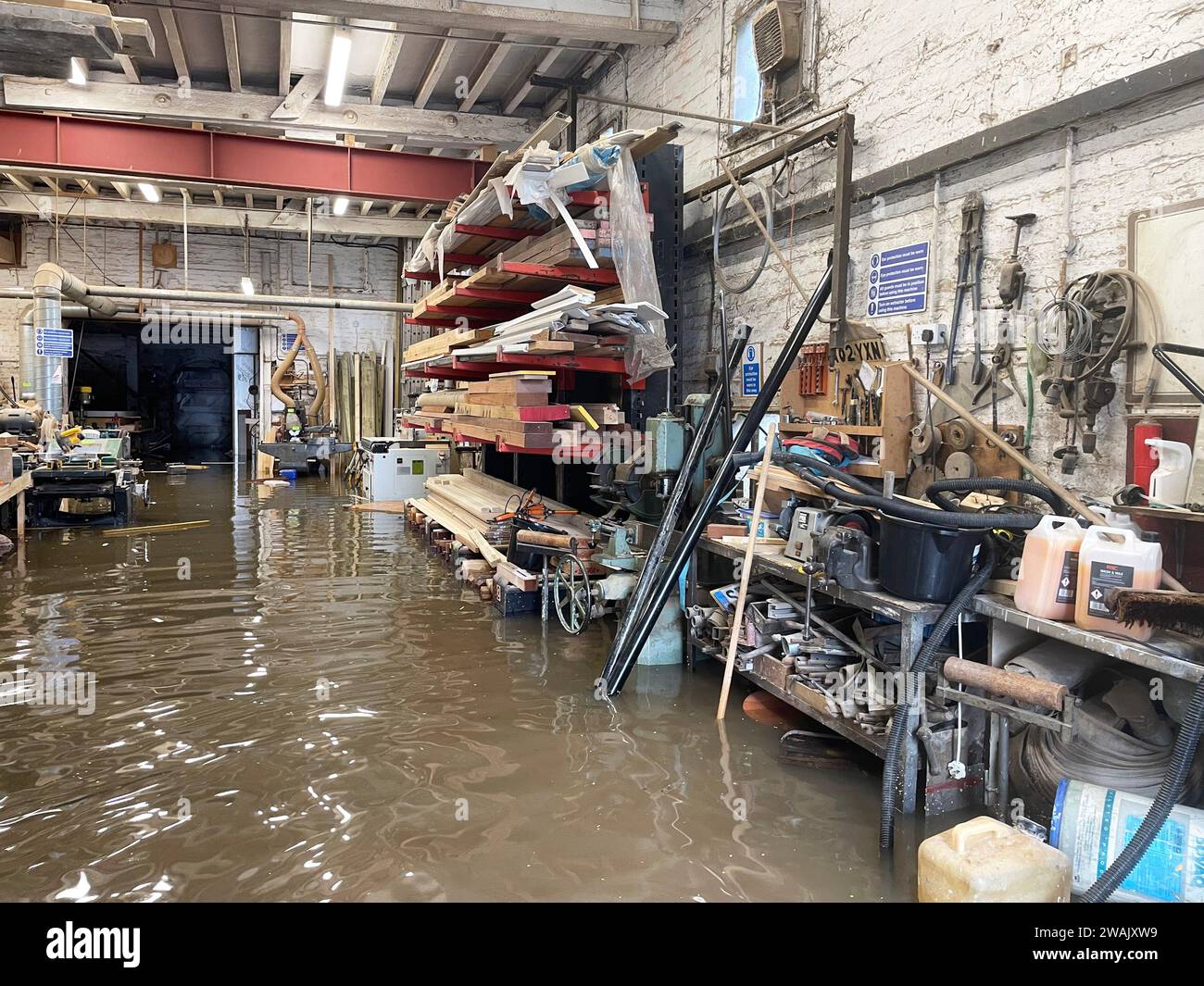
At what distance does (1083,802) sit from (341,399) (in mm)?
13092

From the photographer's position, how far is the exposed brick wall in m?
2.91

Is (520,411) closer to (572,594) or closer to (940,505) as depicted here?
(572,594)

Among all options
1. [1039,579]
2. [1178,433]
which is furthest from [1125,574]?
[1178,433]

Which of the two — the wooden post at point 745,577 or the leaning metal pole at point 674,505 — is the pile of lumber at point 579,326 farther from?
the wooden post at point 745,577

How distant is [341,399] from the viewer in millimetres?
13820

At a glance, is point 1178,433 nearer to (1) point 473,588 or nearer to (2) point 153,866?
(2) point 153,866

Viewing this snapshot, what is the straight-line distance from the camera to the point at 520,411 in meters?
4.83

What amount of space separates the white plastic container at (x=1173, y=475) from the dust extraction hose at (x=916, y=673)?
566mm

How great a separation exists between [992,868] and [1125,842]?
1.36 feet

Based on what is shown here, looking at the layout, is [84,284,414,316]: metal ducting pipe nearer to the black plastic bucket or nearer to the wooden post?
the wooden post

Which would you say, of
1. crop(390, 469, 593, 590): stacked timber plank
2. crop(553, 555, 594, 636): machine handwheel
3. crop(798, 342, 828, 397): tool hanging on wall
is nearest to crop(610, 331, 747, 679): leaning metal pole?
crop(553, 555, 594, 636): machine handwheel

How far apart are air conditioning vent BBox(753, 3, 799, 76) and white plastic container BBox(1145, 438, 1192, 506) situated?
3.28 meters

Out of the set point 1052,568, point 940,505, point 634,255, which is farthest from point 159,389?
point 1052,568

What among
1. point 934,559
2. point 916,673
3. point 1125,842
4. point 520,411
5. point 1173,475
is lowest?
point 1125,842
